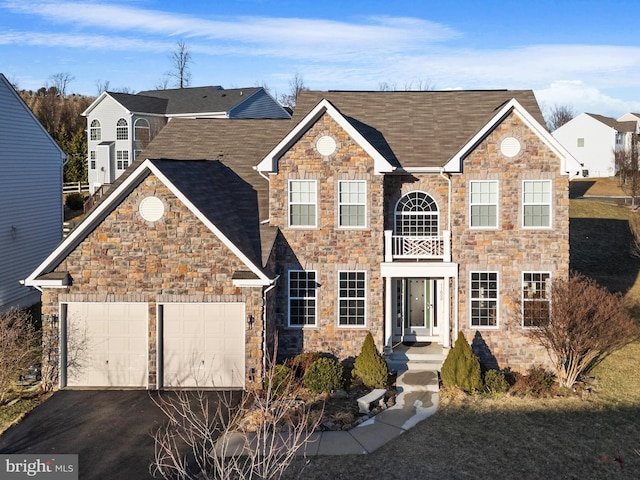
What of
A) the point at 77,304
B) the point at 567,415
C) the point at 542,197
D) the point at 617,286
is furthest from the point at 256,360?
the point at 617,286

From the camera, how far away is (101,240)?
57.6 ft

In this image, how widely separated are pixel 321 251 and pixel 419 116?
250 inches

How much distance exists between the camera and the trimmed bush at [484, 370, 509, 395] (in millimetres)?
17469

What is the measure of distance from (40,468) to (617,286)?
29329 millimetres

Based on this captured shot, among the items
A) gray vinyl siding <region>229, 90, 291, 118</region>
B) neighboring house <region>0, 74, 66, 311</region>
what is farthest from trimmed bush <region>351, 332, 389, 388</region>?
gray vinyl siding <region>229, 90, 291, 118</region>

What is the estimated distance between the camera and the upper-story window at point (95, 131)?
51.7 metres

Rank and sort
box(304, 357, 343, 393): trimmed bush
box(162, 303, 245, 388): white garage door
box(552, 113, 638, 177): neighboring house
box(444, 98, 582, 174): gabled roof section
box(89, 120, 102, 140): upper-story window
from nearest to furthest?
box(304, 357, 343, 393): trimmed bush → box(162, 303, 245, 388): white garage door → box(444, 98, 582, 174): gabled roof section → box(89, 120, 102, 140): upper-story window → box(552, 113, 638, 177): neighboring house

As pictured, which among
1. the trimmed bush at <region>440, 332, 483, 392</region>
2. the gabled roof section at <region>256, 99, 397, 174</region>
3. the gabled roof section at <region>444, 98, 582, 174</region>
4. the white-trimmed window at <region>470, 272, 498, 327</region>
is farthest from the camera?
the white-trimmed window at <region>470, 272, 498, 327</region>

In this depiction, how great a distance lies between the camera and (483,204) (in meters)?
19.9

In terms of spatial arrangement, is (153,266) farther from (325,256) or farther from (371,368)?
(371,368)

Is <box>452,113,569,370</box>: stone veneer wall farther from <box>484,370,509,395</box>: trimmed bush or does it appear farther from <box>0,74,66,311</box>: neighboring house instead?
<box>0,74,66,311</box>: neighboring house

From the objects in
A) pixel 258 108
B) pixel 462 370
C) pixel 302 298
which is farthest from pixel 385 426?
pixel 258 108

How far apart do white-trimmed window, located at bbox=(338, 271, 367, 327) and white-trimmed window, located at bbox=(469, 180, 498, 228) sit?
404 cm

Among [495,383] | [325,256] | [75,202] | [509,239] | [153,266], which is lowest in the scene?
[495,383]
